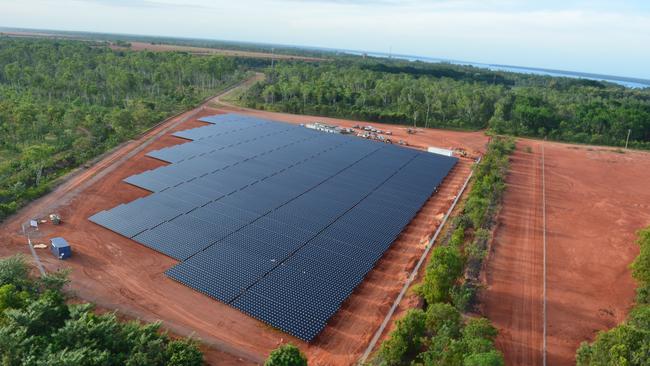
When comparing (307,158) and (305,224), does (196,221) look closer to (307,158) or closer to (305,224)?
(305,224)

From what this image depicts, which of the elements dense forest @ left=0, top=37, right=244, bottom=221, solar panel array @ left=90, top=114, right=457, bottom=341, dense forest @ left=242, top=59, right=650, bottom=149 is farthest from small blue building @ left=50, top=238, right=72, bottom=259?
dense forest @ left=242, top=59, right=650, bottom=149

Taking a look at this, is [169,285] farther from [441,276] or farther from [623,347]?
[623,347]

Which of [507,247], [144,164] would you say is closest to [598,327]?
[507,247]

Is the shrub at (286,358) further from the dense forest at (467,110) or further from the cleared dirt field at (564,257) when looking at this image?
the dense forest at (467,110)

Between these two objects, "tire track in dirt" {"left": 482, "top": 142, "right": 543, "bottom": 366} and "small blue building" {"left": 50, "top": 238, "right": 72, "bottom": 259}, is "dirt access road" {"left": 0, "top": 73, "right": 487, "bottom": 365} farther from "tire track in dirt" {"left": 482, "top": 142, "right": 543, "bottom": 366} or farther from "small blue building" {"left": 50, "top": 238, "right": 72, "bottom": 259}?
"tire track in dirt" {"left": 482, "top": 142, "right": 543, "bottom": 366}

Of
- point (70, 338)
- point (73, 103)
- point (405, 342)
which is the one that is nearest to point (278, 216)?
point (405, 342)

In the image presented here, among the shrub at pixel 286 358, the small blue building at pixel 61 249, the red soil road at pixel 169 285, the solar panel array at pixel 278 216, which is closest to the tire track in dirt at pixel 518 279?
the red soil road at pixel 169 285
